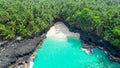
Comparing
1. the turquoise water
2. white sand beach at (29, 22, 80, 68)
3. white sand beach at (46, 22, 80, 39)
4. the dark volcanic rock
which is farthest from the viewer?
white sand beach at (46, 22, 80, 39)

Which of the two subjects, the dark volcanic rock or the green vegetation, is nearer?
the dark volcanic rock

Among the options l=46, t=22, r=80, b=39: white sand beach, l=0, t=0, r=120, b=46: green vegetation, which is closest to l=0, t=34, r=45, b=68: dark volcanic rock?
l=0, t=0, r=120, b=46: green vegetation

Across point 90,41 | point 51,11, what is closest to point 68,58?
point 90,41

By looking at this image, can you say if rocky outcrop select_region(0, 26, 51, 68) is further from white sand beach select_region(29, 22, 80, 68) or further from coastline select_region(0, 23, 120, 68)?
white sand beach select_region(29, 22, 80, 68)

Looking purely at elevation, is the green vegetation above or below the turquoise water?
above

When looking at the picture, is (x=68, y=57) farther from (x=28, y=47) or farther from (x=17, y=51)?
(x=17, y=51)

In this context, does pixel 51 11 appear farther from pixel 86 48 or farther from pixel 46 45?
pixel 86 48

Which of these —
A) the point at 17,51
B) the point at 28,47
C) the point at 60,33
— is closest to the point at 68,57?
the point at 28,47
